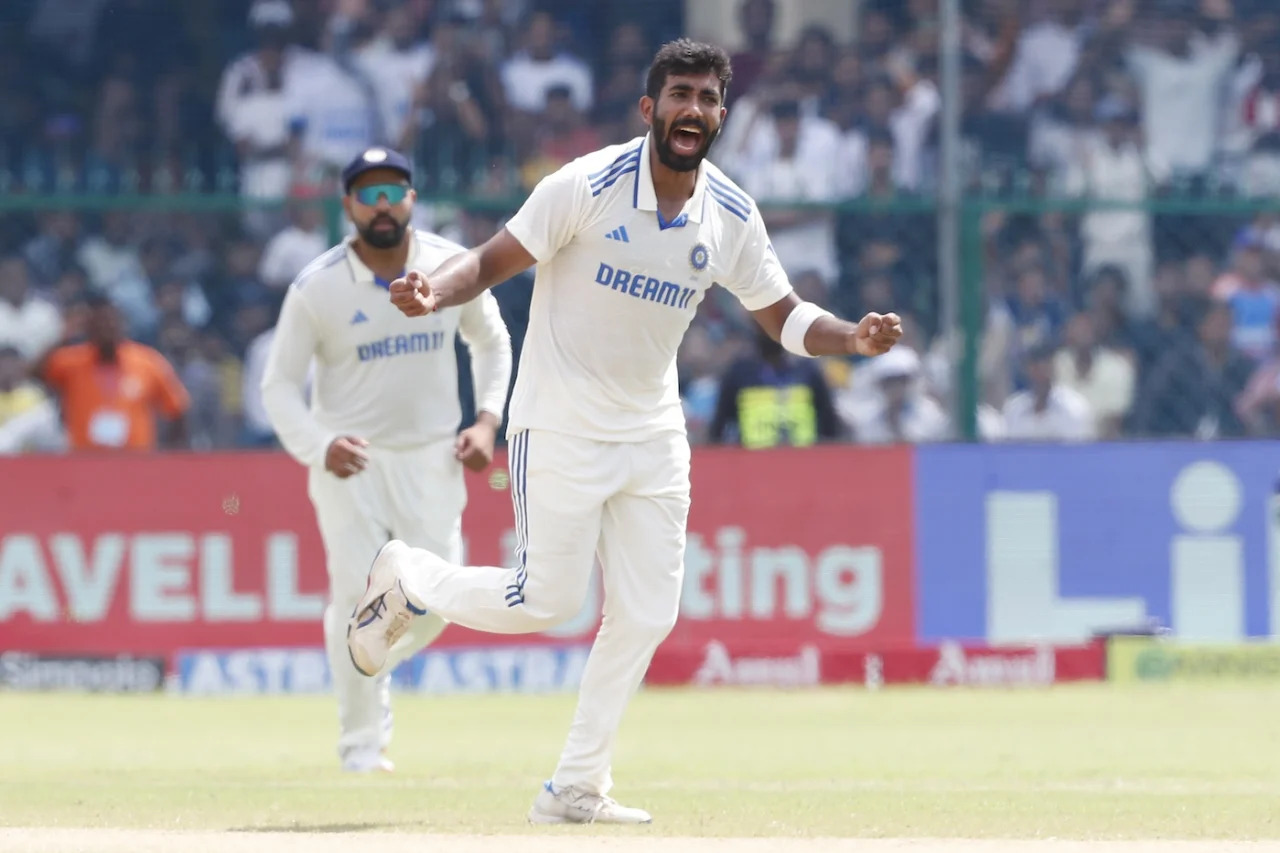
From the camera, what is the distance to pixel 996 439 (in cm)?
1362

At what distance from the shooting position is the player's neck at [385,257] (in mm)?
8898

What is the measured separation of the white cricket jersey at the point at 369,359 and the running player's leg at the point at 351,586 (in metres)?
0.19

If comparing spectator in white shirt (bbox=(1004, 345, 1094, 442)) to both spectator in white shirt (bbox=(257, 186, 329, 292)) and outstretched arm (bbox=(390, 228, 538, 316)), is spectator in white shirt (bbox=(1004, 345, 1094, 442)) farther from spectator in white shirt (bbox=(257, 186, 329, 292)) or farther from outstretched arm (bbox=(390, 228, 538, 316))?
outstretched arm (bbox=(390, 228, 538, 316))

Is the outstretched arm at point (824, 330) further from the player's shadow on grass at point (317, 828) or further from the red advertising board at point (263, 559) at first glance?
the red advertising board at point (263, 559)

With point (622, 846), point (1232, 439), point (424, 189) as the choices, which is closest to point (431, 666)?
point (424, 189)

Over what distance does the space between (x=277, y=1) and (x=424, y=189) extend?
9.64 feet

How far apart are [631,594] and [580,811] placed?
0.67 meters

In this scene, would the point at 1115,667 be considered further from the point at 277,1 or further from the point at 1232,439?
the point at 277,1

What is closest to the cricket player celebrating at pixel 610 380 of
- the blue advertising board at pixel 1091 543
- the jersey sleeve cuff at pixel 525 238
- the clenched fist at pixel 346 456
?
the jersey sleeve cuff at pixel 525 238

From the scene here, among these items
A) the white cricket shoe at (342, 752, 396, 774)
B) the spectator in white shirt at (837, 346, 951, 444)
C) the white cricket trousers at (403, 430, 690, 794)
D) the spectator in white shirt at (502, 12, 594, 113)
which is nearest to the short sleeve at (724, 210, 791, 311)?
the white cricket trousers at (403, 430, 690, 794)

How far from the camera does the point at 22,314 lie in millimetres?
14312

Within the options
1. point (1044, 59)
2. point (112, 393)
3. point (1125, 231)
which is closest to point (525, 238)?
point (112, 393)

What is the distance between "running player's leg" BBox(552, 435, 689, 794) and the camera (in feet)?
22.5

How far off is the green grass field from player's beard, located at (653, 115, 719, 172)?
1.95 metres
